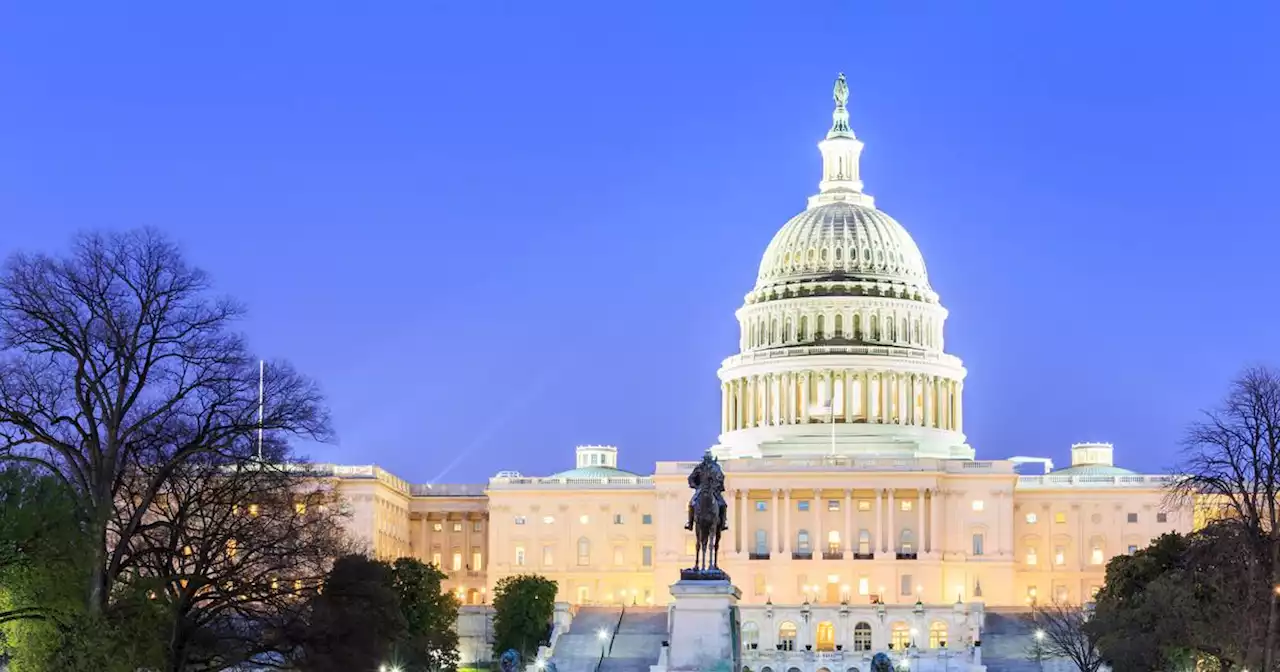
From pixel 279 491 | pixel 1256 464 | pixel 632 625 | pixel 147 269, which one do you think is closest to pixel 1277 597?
pixel 1256 464

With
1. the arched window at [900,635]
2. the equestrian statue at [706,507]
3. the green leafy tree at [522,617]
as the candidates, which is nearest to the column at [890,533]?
the arched window at [900,635]

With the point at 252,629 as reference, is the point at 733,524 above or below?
above

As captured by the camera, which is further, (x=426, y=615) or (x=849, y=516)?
(x=849, y=516)

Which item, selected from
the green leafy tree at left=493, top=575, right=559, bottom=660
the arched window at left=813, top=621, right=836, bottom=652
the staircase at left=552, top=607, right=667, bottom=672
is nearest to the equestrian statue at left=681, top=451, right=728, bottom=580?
the staircase at left=552, top=607, right=667, bottom=672

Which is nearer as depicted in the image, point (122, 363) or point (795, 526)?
point (122, 363)

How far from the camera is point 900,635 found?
570 ft

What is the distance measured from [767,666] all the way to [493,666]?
51.7ft

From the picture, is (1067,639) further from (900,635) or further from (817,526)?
(817,526)

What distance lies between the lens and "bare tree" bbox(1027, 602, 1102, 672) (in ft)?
422

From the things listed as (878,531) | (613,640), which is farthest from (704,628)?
(878,531)

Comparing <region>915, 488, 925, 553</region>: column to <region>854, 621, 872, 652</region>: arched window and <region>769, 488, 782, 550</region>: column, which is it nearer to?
<region>769, 488, 782, 550</region>: column

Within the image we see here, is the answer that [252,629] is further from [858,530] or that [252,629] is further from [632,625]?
[858,530]

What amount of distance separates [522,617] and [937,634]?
26.3 metres

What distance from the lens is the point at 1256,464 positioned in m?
83.8
